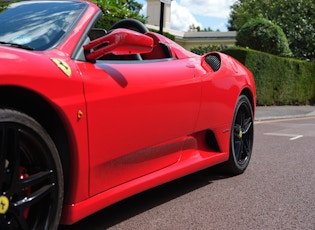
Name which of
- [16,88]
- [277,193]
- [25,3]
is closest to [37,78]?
[16,88]

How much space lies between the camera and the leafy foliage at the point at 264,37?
787 inches

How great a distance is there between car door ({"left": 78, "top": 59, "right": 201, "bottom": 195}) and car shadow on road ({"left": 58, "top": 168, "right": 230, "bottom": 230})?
0.42 metres

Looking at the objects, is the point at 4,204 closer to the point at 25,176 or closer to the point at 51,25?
the point at 25,176

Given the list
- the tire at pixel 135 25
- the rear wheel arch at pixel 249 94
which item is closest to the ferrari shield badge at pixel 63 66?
the tire at pixel 135 25

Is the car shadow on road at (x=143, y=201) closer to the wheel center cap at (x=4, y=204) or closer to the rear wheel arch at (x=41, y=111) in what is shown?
the rear wheel arch at (x=41, y=111)

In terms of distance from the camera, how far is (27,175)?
2299 mm

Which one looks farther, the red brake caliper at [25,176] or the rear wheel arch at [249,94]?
the rear wheel arch at [249,94]

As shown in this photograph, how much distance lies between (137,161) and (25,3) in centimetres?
147

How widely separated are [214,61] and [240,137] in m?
0.91

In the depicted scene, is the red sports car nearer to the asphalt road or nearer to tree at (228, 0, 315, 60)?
the asphalt road

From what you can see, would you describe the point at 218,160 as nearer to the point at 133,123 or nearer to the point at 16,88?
the point at 133,123

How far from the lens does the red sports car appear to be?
7.28 ft

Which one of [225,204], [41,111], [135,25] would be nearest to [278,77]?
[135,25]

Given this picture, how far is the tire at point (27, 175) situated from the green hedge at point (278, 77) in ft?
49.6
